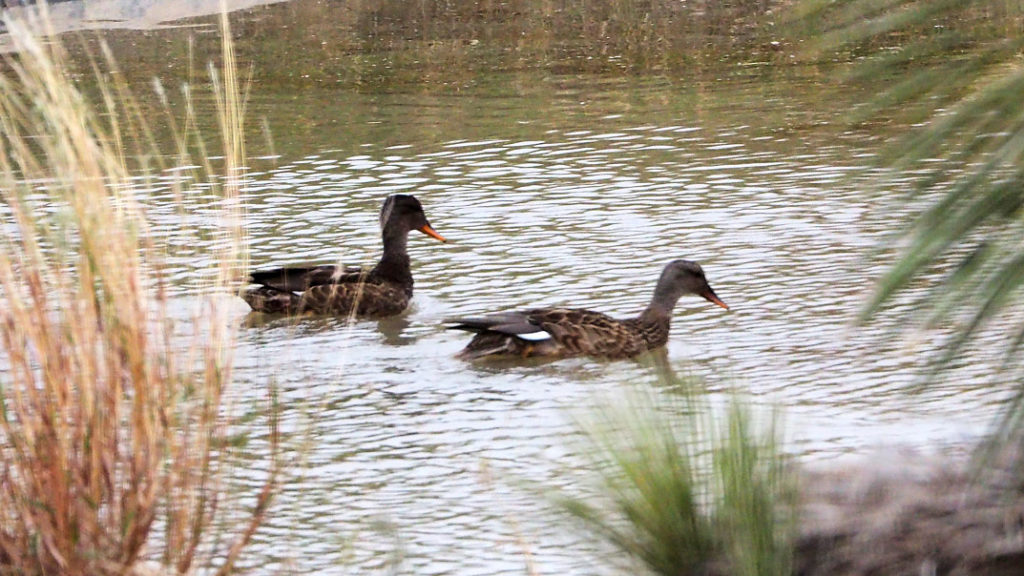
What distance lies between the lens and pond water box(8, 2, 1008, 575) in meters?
5.76

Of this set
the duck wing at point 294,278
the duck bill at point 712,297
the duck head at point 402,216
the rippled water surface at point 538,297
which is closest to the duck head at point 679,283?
the duck bill at point 712,297

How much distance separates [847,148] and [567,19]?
11.3 metres

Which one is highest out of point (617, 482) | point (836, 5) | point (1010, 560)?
point (836, 5)

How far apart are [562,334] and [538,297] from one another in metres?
1.25

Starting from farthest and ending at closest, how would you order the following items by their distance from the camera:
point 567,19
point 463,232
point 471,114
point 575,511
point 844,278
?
1. point 567,19
2. point 471,114
3. point 463,232
4. point 844,278
5. point 575,511

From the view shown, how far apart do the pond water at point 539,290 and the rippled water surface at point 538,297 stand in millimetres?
23

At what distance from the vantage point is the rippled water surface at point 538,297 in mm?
5797

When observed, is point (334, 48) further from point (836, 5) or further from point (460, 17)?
point (836, 5)

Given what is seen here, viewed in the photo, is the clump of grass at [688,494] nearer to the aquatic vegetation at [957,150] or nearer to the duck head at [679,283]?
the aquatic vegetation at [957,150]

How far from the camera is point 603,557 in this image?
335 centimetres

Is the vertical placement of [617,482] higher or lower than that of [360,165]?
higher

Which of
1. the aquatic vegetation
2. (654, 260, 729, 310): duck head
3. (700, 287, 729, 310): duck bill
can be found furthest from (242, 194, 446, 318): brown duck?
the aquatic vegetation

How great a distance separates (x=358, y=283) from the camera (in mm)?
9766

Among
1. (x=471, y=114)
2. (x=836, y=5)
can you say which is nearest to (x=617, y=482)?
(x=836, y=5)
